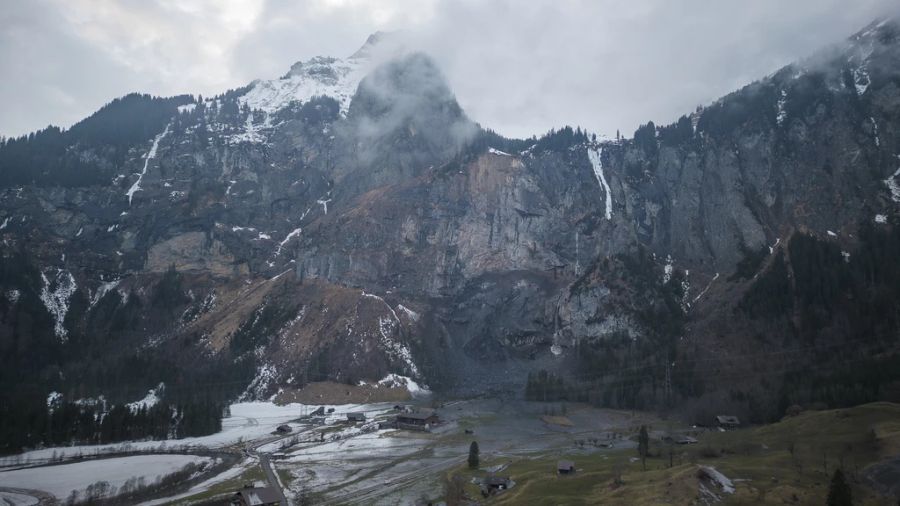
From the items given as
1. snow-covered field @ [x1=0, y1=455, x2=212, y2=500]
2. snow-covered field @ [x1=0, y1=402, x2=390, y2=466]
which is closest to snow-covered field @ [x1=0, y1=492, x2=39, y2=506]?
snow-covered field @ [x1=0, y1=455, x2=212, y2=500]

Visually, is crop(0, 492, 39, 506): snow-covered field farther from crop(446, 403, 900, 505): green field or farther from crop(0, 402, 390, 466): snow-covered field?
crop(446, 403, 900, 505): green field

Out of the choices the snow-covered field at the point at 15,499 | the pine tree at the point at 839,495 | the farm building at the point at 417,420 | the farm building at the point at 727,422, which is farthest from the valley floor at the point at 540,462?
the pine tree at the point at 839,495

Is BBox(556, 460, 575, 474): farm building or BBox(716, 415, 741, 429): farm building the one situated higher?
BBox(716, 415, 741, 429): farm building

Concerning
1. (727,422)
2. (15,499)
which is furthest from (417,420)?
(15,499)

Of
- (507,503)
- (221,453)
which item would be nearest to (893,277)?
(507,503)

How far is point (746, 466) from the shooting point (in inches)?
2975

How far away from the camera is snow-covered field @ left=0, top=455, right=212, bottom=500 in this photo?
86438 millimetres

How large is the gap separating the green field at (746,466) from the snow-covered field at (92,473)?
161 feet

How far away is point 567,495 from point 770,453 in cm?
3505

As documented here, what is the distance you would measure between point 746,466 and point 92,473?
94.1 metres

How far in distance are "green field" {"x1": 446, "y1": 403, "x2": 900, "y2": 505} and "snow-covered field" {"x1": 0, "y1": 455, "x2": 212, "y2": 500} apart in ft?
161

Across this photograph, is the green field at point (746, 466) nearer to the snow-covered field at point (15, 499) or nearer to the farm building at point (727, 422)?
the farm building at point (727, 422)

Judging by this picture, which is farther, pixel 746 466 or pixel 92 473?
pixel 92 473

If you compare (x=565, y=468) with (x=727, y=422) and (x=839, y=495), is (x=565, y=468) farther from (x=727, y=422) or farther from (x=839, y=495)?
(x=727, y=422)
